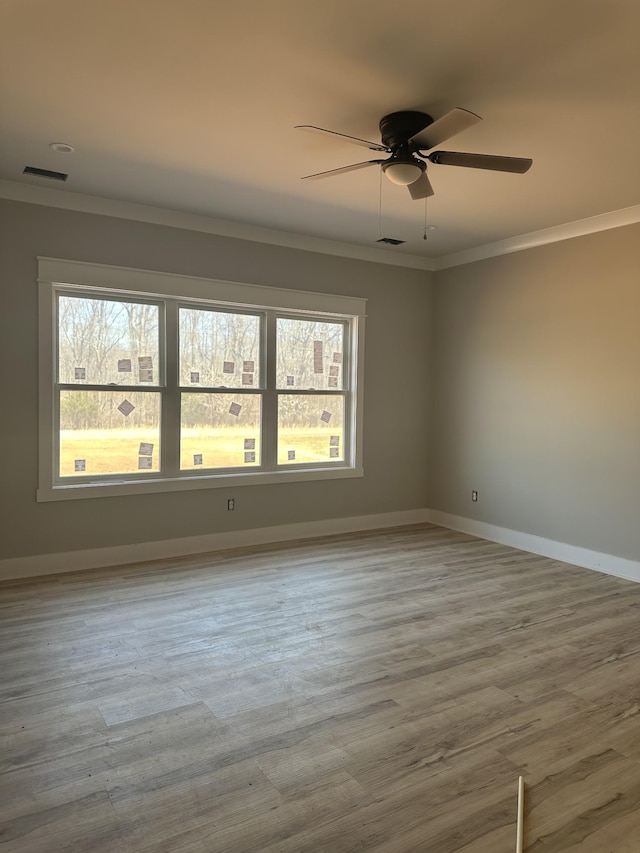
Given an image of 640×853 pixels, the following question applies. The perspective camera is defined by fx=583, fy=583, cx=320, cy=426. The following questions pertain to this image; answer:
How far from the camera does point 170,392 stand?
4.89 m

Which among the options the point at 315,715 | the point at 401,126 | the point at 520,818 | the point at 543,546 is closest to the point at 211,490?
the point at 315,715

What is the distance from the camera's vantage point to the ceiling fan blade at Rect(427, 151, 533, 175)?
2.80m

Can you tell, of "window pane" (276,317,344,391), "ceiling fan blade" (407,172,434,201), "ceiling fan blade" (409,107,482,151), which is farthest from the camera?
"window pane" (276,317,344,391)

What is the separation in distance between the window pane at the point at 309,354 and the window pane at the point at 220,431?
1.42 feet

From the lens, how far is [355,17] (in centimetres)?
225

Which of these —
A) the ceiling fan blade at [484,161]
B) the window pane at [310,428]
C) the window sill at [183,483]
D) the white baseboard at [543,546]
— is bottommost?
the white baseboard at [543,546]

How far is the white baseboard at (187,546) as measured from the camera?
435 centimetres

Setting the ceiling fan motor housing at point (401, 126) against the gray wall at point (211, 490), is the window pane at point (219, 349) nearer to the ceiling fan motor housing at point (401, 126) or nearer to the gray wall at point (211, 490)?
the gray wall at point (211, 490)

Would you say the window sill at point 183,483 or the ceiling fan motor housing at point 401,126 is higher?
the ceiling fan motor housing at point 401,126

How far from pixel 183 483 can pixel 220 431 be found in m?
0.58

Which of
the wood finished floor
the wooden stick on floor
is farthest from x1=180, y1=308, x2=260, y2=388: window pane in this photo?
the wooden stick on floor

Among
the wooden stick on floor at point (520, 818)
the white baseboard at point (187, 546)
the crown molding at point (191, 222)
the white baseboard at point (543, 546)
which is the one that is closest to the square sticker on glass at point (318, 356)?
the crown molding at point (191, 222)

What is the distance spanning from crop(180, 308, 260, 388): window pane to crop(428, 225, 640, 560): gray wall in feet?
7.05

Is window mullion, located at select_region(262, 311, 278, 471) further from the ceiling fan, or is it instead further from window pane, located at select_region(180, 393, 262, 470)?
the ceiling fan
